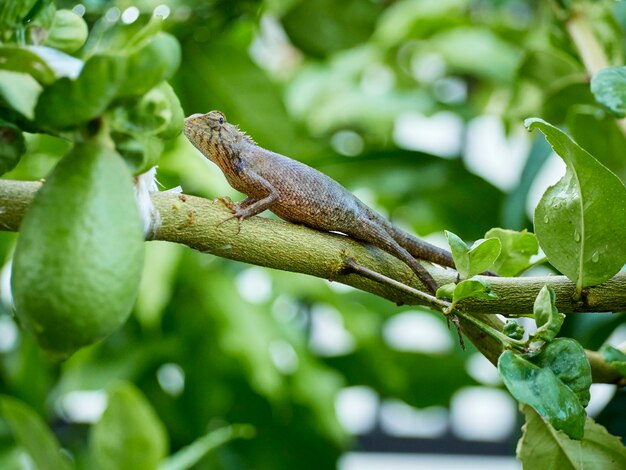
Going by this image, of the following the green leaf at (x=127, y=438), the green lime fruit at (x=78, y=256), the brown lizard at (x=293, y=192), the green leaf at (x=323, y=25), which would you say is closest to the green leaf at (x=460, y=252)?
the brown lizard at (x=293, y=192)

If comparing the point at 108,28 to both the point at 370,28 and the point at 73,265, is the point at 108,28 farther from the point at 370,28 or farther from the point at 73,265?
the point at 370,28

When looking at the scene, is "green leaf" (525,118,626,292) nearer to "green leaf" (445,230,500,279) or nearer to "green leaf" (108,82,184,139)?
"green leaf" (445,230,500,279)

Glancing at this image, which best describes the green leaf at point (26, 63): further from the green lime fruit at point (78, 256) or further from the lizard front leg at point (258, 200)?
the lizard front leg at point (258, 200)

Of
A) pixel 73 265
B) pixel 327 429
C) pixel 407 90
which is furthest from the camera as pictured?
pixel 407 90

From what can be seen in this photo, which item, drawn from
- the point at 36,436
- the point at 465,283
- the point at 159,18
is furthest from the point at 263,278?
the point at 159,18

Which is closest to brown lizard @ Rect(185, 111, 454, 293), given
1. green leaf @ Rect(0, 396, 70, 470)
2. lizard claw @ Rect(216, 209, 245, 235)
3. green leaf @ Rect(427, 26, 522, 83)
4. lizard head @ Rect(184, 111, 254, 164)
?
lizard head @ Rect(184, 111, 254, 164)
